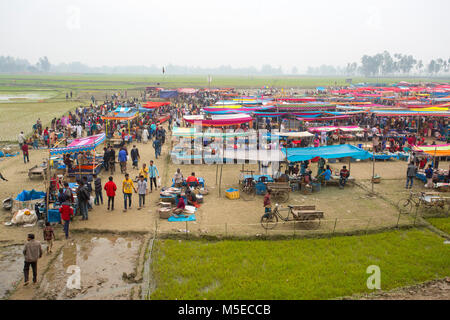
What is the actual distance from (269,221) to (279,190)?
2.27 m

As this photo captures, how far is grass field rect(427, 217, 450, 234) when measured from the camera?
1030 cm

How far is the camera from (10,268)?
798 centimetres

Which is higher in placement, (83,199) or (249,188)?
(83,199)

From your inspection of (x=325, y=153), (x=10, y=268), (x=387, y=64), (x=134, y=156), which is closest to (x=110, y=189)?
(x=10, y=268)

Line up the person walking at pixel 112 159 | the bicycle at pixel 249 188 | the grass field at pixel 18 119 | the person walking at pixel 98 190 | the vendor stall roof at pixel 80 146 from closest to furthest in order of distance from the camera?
the person walking at pixel 98 190
the vendor stall roof at pixel 80 146
the bicycle at pixel 249 188
the person walking at pixel 112 159
the grass field at pixel 18 119

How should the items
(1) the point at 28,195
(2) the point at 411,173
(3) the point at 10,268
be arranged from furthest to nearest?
1. (2) the point at 411,173
2. (1) the point at 28,195
3. (3) the point at 10,268

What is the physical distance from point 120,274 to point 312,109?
2496 cm

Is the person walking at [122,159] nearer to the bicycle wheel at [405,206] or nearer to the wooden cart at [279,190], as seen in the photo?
the wooden cart at [279,190]

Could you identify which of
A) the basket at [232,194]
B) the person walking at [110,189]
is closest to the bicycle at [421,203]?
the basket at [232,194]

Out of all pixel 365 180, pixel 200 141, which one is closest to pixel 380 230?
pixel 365 180

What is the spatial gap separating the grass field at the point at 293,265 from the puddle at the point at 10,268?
10.0 ft

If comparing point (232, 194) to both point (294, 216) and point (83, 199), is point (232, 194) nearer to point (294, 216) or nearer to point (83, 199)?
point (294, 216)

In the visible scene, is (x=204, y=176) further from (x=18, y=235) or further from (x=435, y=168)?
(x=435, y=168)

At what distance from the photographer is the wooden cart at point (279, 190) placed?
41.3 ft
